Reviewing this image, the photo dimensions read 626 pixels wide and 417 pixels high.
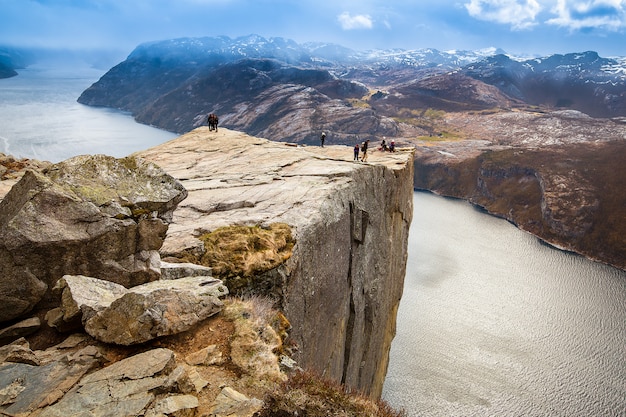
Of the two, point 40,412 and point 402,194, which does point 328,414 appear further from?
point 402,194

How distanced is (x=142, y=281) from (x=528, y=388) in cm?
5788

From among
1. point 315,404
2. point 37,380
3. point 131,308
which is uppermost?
point 131,308

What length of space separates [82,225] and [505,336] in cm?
6871

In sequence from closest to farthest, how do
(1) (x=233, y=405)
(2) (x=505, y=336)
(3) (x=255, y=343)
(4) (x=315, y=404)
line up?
(4) (x=315, y=404), (1) (x=233, y=405), (3) (x=255, y=343), (2) (x=505, y=336)

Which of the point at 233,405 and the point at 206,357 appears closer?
the point at 233,405

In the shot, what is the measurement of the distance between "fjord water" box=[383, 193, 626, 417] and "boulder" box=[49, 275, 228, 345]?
Answer: 1758 inches

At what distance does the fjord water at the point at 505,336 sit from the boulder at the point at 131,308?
44.7 m

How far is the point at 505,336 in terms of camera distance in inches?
2496

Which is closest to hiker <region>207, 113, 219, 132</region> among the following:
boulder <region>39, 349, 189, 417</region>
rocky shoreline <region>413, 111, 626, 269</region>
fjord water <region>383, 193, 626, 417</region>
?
boulder <region>39, 349, 189, 417</region>

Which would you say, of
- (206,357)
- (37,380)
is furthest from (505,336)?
(37,380)

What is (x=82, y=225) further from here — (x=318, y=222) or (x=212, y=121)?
(x=212, y=121)

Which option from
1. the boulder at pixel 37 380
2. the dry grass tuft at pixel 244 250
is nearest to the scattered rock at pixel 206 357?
the boulder at pixel 37 380

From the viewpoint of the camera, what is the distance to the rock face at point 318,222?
18.6 meters

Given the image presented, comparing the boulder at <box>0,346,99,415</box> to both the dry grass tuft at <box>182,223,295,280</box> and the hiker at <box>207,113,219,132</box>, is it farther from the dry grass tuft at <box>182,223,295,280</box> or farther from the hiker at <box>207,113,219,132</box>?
the hiker at <box>207,113,219,132</box>
